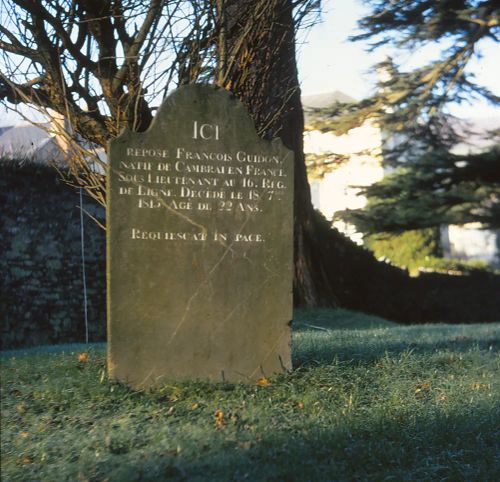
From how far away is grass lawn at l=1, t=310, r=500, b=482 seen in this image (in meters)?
4.77

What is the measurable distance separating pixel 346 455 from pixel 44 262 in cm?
896

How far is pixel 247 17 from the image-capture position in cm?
765

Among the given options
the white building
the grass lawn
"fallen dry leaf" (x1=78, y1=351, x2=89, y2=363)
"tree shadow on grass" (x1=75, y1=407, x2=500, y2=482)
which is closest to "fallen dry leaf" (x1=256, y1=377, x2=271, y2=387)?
the grass lawn

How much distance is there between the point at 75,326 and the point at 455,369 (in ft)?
24.8

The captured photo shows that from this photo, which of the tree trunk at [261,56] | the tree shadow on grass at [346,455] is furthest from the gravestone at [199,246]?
the tree shadow on grass at [346,455]

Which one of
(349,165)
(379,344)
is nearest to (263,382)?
(379,344)

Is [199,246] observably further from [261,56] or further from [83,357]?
[261,56]

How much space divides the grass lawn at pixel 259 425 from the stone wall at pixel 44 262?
17.7ft

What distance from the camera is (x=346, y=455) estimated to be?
518 centimetres

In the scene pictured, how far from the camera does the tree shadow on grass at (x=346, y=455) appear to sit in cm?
468

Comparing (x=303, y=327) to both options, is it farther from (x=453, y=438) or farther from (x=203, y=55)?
(x=453, y=438)

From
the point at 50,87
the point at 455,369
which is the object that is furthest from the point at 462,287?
the point at 50,87

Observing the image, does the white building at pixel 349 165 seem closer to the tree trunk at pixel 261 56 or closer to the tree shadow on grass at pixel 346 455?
the tree trunk at pixel 261 56

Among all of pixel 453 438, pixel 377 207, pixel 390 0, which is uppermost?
pixel 390 0
